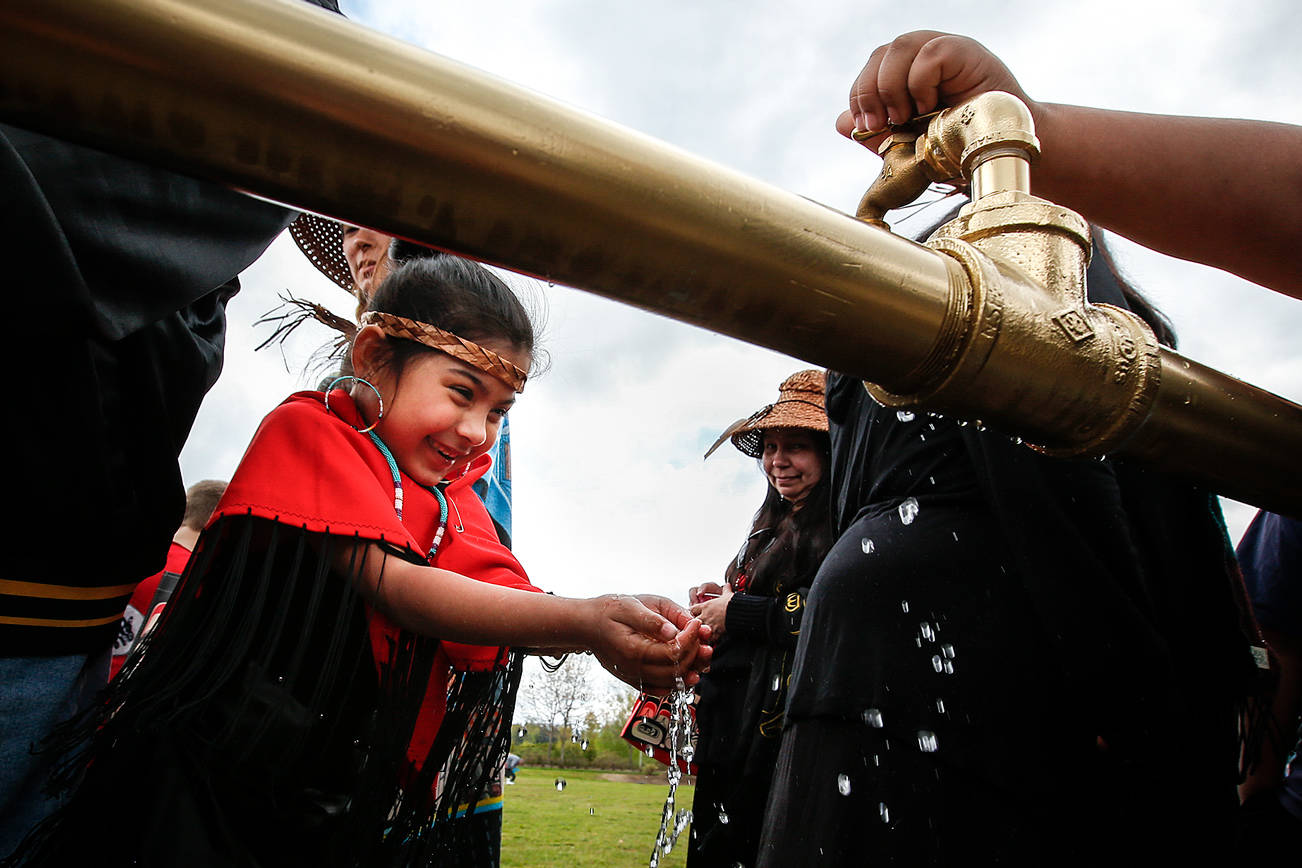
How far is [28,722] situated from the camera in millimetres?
1110

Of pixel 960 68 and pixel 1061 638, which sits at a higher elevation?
pixel 960 68

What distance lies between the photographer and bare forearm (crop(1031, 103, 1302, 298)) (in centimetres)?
119

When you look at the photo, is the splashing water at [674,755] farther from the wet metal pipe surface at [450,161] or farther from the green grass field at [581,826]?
the green grass field at [581,826]

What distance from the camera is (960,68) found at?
47.8 inches

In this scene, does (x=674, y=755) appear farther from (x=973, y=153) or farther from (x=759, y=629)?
(x=973, y=153)

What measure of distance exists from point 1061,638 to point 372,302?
1876 millimetres

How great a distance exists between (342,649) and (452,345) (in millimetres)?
777

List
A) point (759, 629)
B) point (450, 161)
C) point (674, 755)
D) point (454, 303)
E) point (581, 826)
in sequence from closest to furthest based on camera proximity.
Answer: point (450, 161) → point (454, 303) → point (674, 755) → point (759, 629) → point (581, 826)

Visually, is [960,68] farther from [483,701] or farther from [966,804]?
[483,701]

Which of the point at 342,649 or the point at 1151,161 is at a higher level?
the point at 1151,161

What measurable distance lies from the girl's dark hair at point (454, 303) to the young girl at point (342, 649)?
7 cm

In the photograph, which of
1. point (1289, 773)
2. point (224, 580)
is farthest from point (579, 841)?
point (224, 580)

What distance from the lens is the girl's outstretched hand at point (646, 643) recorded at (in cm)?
128

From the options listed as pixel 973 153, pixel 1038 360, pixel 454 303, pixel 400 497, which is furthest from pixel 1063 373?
pixel 454 303
